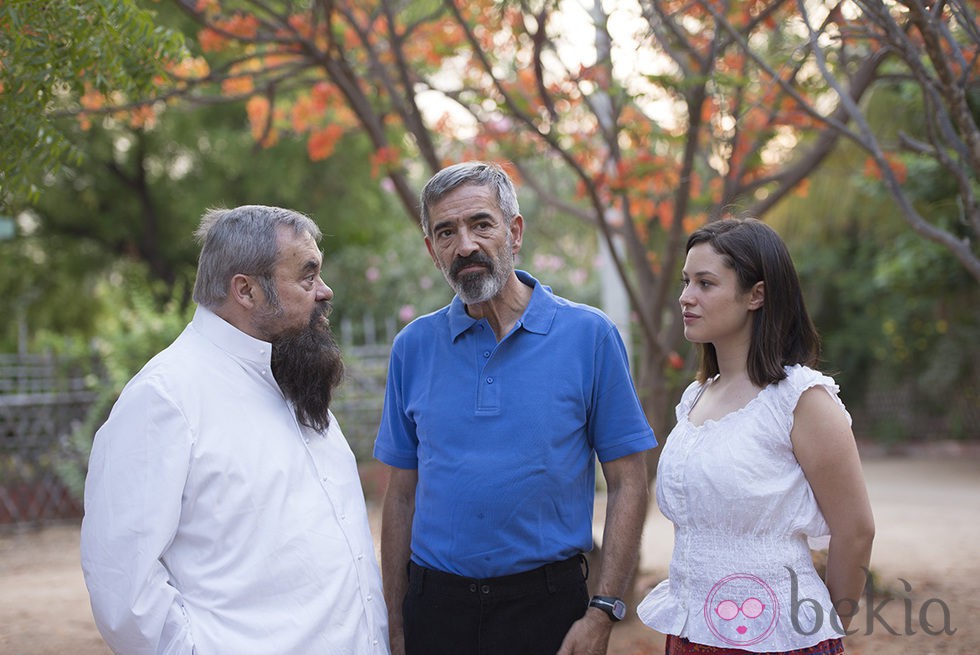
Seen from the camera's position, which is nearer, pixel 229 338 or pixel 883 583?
pixel 229 338

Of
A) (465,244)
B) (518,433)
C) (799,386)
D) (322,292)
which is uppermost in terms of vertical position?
(465,244)

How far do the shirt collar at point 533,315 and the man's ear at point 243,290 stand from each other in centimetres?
58

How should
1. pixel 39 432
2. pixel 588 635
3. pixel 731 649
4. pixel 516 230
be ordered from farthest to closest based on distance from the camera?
pixel 39 432 → pixel 516 230 → pixel 588 635 → pixel 731 649

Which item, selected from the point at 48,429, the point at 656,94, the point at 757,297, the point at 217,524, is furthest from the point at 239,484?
the point at 48,429

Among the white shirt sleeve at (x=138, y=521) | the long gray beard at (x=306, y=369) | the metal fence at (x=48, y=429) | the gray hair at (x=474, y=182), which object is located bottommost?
the metal fence at (x=48, y=429)

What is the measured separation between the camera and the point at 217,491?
2.46 m

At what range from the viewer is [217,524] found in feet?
8.00

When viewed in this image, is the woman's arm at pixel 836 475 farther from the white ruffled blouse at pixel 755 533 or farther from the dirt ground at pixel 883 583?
the dirt ground at pixel 883 583

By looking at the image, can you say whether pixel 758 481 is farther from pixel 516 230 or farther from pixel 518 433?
pixel 516 230

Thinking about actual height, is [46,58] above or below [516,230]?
above

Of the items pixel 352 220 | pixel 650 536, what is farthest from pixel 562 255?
pixel 650 536

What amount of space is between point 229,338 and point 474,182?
79cm

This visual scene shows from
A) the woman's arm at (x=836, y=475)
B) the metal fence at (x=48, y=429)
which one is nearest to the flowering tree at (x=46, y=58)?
the woman's arm at (x=836, y=475)

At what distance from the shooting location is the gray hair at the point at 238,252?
2697 millimetres
